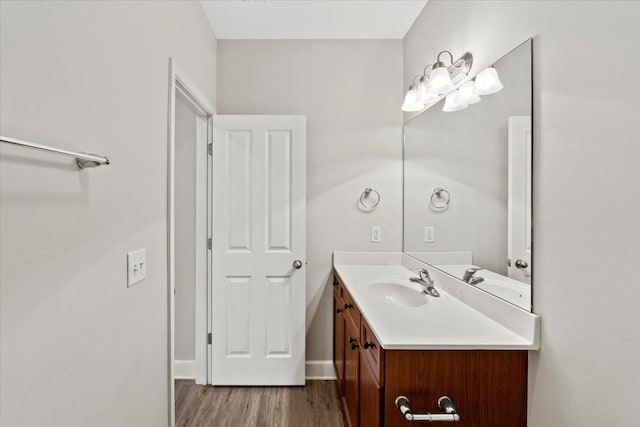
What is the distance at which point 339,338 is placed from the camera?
2404 millimetres

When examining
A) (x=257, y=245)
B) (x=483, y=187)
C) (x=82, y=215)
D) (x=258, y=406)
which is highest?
(x=483, y=187)

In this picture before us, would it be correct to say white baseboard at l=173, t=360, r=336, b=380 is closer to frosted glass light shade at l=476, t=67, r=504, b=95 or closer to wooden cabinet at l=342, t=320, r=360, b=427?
wooden cabinet at l=342, t=320, r=360, b=427

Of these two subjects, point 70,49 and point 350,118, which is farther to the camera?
point 350,118

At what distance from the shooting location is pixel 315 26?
2545 millimetres

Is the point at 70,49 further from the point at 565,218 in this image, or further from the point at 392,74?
the point at 392,74

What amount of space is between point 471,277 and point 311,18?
6.50ft

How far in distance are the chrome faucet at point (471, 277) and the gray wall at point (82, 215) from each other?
145 cm

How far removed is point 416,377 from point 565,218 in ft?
2.38

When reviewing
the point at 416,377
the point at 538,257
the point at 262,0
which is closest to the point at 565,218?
the point at 538,257

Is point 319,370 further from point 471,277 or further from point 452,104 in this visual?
point 452,104

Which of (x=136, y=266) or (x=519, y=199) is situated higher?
(x=519, y=199)

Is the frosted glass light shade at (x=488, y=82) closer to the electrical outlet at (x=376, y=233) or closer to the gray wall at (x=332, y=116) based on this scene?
the gray wall at (x=332, y=116)

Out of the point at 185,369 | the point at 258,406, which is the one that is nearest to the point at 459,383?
the point at 258,406

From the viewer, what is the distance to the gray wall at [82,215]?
2.53 feet
